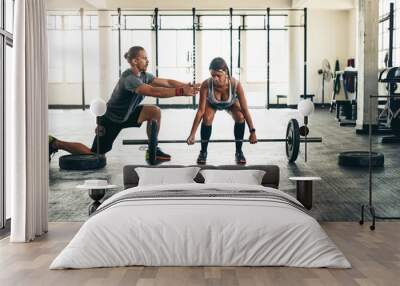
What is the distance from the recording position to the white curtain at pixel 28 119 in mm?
5895

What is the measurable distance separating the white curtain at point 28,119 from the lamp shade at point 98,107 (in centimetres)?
112

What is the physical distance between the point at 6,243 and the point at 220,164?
2444 millimetres

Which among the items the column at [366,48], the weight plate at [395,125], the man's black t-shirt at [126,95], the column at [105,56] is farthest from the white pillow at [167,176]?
the weight plate at [395,125]

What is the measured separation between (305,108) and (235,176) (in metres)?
1.22

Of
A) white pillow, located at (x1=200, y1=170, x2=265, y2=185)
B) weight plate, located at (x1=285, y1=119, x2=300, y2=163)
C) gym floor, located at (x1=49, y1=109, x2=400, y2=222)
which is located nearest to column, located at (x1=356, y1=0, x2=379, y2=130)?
gym floor, located at (x1=49, y1=109, x2=400, y2=222)

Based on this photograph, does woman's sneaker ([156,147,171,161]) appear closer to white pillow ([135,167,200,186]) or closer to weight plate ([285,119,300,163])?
white pillow ([135,167,200,186])

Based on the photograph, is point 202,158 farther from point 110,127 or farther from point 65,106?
point 65,106

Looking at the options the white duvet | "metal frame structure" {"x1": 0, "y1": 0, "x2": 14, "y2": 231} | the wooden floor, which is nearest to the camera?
the wooden floor

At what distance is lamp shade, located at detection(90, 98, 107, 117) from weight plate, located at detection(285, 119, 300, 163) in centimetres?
201

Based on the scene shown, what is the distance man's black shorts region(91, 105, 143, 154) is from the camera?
24.4 feet

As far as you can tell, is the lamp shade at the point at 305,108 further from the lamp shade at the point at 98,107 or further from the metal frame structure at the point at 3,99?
the metal frame structure at the point at 3,99

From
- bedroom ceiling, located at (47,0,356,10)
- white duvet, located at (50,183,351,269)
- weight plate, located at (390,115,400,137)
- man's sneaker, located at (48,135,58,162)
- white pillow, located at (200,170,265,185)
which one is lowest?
white duvet, located at (50,183,351,269)

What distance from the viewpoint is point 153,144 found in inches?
291

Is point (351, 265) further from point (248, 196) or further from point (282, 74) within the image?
point (282, 74)
